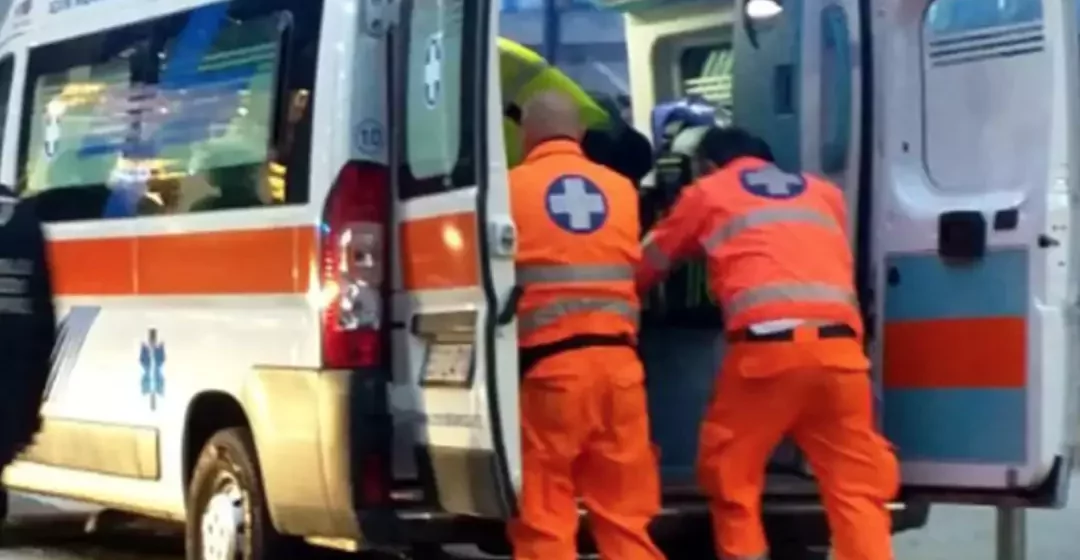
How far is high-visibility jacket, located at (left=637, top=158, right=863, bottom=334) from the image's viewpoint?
688 cm

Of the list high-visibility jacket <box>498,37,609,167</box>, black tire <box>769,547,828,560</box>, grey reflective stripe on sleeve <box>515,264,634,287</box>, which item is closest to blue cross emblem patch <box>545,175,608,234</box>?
grey reflective stripe on sleeve <box>515,264,634,287</box>

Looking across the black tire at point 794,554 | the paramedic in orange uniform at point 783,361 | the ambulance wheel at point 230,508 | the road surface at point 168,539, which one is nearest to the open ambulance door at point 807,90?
the paramedic in orange uniform at point 783,361

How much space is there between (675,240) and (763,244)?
278 millimetres

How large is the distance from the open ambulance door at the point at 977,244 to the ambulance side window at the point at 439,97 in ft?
5.09

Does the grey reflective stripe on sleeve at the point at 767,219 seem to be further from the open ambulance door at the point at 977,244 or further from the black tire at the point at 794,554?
the black tire at the point at 794,554

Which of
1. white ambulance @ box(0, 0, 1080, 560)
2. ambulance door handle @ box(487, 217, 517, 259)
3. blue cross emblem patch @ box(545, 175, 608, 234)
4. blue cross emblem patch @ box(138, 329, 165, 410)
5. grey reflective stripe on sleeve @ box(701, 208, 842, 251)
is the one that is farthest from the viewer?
blue cross emblem patch @ box(138, 329, 165, 410)

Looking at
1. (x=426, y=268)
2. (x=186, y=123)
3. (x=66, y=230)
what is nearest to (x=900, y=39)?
(x=426, y=268)

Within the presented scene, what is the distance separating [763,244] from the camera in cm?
695

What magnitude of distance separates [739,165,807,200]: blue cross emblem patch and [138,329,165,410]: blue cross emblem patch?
75.8 inches

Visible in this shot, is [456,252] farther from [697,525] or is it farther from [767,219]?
[697,525]

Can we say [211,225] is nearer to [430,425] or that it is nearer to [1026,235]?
[430,425]

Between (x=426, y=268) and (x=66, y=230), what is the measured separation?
2.07 m

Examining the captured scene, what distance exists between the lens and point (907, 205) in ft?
23.2

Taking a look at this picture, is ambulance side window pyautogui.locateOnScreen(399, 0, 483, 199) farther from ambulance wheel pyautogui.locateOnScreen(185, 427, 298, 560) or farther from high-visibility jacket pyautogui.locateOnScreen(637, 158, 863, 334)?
ambulance wheel pyautogui.locateOnScreen(185, 427, 298, 560)
